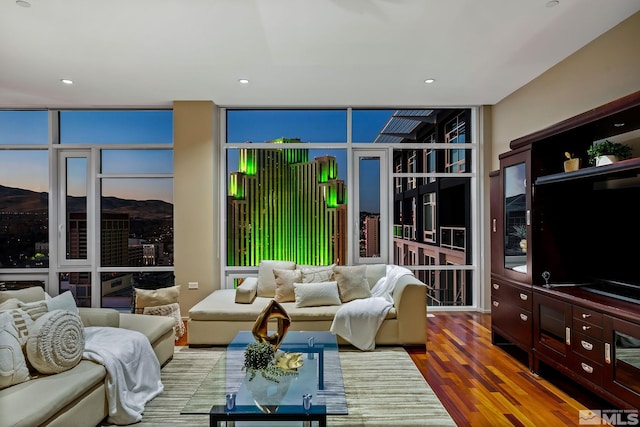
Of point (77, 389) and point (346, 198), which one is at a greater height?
point (346, 198)

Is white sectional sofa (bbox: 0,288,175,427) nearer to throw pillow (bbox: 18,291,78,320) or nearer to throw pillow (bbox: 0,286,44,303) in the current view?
throw pillow (bbox: 0,286,44,303)

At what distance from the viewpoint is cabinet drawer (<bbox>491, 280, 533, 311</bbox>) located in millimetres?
3379

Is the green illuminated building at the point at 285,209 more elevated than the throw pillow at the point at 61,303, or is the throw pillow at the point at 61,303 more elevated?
the green illuminated building at the point at 285,209

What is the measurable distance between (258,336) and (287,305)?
5.24 feet

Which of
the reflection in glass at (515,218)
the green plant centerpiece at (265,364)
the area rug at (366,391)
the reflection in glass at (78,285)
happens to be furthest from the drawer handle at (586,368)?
the reflection in glass at (78,285)

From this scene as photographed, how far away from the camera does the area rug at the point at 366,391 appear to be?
2.51m

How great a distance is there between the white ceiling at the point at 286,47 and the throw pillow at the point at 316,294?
2340 millimetres

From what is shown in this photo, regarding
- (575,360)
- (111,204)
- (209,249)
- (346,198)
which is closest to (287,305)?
(209,249)

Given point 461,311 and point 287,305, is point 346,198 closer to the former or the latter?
point 287,305

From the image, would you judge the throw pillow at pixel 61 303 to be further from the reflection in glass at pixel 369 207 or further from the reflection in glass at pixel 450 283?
the reflection in glass at pixel 450 283

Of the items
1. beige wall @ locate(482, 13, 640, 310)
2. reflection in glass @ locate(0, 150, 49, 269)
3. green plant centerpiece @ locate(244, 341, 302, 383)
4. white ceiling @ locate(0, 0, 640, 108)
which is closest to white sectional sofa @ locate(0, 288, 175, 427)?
green plant centerpiece @ locate(244, 341, 302, 383)

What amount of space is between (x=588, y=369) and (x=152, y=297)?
424 centimetres

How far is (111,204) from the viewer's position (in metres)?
5.37

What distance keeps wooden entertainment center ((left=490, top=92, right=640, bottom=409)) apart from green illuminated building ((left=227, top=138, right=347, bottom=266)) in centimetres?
228
